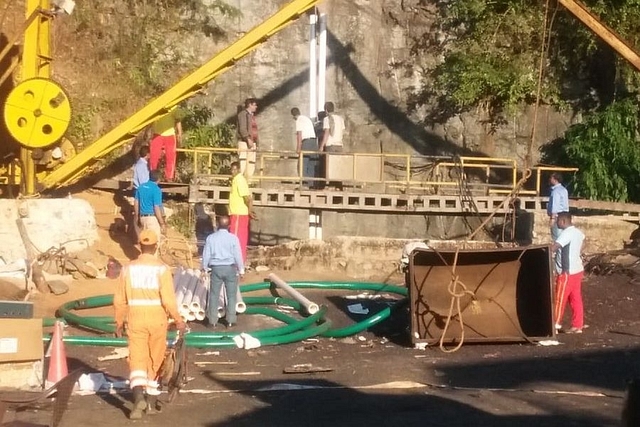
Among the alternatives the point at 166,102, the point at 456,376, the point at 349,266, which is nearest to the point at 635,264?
the point at 349,266

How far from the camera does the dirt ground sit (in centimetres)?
968

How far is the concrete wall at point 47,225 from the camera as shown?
1934 cm

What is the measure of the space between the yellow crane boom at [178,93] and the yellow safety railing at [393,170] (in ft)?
5.05

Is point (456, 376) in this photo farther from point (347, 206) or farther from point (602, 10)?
point (602, 10)

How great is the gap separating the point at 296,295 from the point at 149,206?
4.30 metres

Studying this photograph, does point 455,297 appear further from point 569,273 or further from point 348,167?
point 348,167

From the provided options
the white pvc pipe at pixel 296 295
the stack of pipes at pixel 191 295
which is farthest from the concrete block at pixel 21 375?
the white pvc pipe at pixel 296 295

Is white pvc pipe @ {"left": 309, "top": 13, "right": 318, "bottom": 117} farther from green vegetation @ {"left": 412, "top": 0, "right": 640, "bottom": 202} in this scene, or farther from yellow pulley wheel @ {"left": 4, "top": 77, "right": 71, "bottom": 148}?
yellow pulley wheel @ {"left": 4, "top": 77, "right": 71, "bottom": 148}

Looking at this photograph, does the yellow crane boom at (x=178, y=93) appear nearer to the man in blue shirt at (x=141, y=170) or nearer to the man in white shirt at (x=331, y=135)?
the man in blue shirt at (x=141, y=170)

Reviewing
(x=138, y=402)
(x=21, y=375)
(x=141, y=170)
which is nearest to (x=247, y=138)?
(x=141, y=170)

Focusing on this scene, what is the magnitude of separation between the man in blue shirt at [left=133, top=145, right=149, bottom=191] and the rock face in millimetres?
5086

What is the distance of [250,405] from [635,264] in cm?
1010

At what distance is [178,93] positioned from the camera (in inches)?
806

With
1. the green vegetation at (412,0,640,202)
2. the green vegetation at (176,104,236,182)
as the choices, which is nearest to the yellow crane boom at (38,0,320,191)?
the green vegetation at (176,104,236,182)
